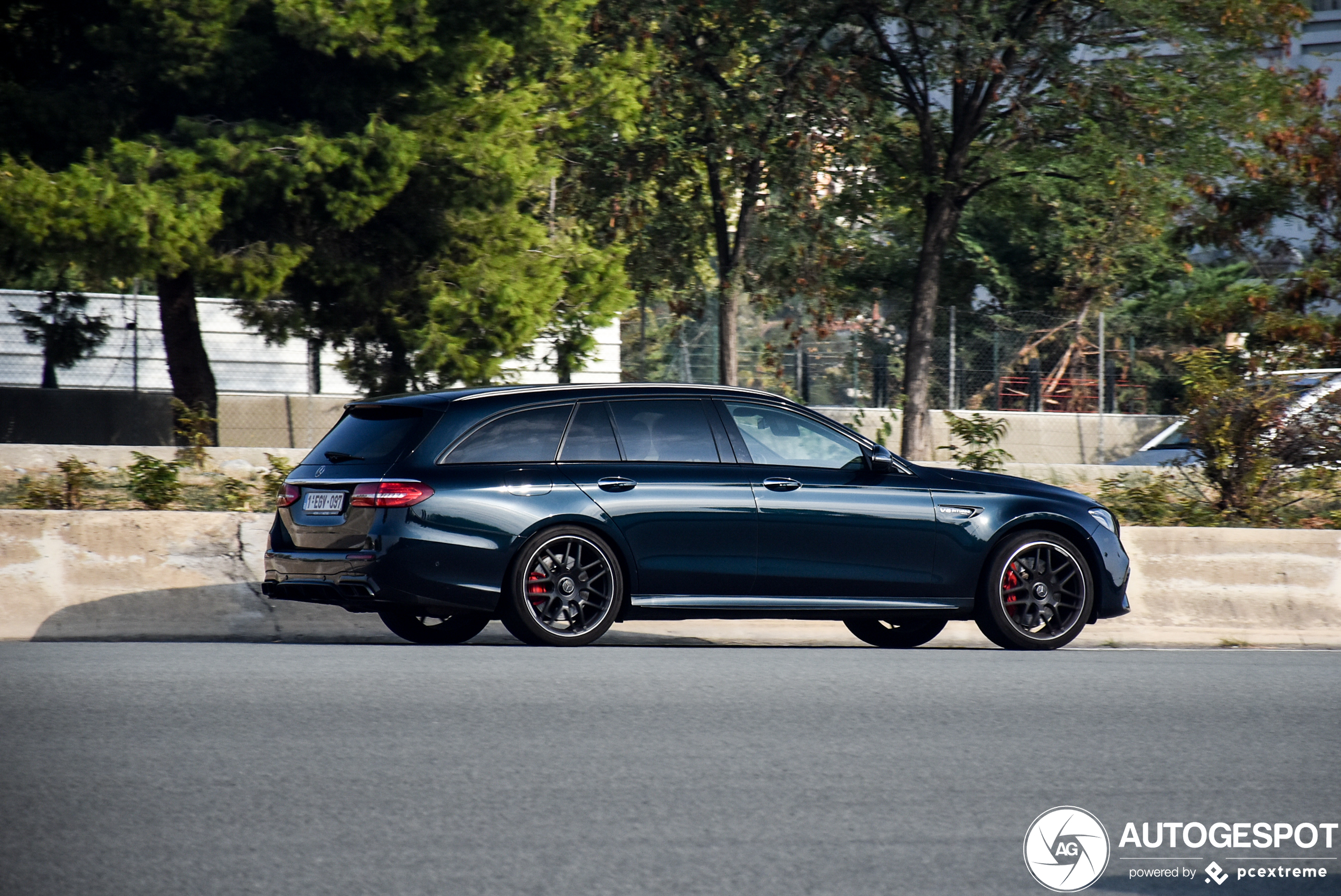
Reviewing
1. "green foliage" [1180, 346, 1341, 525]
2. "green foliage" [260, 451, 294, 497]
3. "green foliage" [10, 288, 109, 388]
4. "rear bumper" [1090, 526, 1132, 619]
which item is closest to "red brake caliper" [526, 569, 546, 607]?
"rear bumper" [1090, 526, 1132, 619]

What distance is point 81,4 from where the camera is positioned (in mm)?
19484

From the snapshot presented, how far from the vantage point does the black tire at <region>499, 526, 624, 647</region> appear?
930 centimetres

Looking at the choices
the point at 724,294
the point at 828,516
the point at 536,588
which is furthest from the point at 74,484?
the point at 724,294

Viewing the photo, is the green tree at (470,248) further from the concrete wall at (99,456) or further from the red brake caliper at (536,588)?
the red brake caliper at (536,588)

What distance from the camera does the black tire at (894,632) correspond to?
11047 mm

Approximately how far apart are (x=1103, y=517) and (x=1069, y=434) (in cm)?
1833

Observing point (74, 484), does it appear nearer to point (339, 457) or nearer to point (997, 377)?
point (339, 457)

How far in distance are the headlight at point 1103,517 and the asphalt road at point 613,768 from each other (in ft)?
3.77

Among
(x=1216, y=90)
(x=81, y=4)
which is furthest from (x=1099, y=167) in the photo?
(x=81, y=4)

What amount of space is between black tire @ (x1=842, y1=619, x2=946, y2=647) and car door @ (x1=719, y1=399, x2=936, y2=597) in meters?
1.05

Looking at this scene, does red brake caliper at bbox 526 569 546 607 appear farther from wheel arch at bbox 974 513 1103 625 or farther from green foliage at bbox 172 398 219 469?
green foliage at bbox 172 398 219 469

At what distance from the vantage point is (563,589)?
9.45 metres

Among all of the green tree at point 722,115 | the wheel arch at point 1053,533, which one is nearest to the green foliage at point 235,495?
the wheel arch at point 1053,533

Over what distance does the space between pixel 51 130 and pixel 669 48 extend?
756cm
